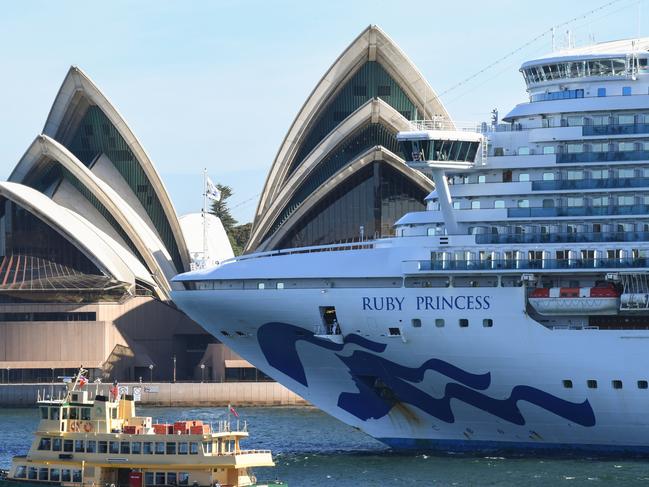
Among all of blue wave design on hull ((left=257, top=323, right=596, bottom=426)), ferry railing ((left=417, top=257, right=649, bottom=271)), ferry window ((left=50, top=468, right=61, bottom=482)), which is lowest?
ferry window ((left=50, top=468, right=61, bottom=482))

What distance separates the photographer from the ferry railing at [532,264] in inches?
1807

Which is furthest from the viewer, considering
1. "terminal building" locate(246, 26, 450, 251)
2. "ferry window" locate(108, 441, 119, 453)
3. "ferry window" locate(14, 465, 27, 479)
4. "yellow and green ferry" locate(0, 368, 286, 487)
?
"terminal building" locate(246, 26, 450, 251)

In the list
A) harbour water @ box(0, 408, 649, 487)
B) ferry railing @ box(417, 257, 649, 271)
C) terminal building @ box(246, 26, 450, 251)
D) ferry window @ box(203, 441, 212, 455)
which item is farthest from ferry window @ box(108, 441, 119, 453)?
terminal building @ box(246, 26, 450, 251)

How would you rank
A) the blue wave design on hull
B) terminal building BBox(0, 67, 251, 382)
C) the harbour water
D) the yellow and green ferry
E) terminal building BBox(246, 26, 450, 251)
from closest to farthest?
the yellow and green ferry < the harbour water < the blue wave design on hull < terminal building BBox(0, 67, 251, 382) < terminal building BBox(246, 26, 450, 251)

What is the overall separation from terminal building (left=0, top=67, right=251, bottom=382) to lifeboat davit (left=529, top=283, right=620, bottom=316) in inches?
1295

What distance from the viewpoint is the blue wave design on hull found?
151 feet

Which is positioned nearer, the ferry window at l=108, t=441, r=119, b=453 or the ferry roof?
the ferry window at l=108, t=441, r=119, b=453

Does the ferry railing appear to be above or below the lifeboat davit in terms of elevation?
above

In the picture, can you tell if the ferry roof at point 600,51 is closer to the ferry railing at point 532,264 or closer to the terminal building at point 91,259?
the ferry railing at point 532,264

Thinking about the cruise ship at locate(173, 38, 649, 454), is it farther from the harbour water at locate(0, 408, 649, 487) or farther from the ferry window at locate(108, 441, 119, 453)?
the ferry window at locate(108, 441, 119, 453)

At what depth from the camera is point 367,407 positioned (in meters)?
48.4

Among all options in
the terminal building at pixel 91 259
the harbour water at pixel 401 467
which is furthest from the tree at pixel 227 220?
the harbour water at pixel 401 467

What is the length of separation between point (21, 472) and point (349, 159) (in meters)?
40.2

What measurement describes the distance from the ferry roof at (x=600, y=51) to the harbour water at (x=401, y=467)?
→ 1034 cm
